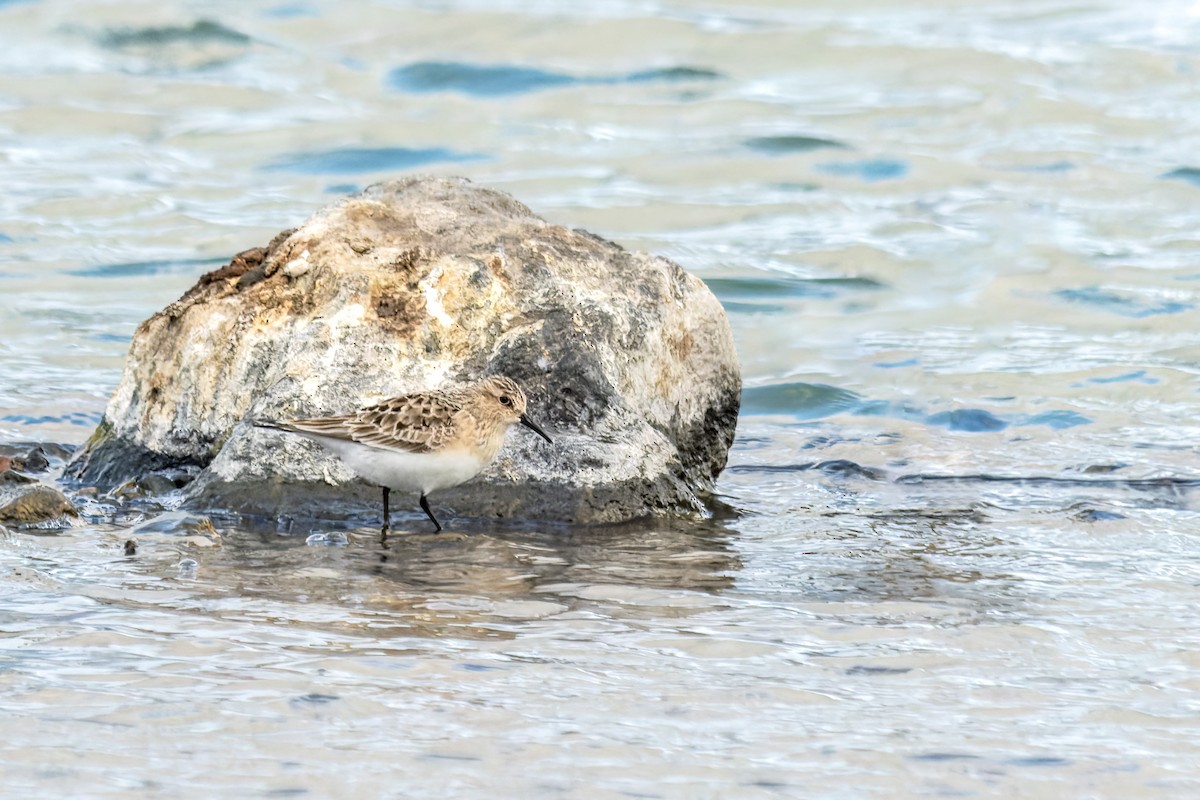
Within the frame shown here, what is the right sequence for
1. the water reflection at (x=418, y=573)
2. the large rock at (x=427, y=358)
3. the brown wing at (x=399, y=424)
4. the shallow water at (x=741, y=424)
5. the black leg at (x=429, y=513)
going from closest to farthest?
the shallow water at (x=741, y=424) → the water reflection at (x=418, y=573) → the brown wing at (x=399, y=424) → the black leg at (x=429, y=513) → the large rock at (x=427, y=358)

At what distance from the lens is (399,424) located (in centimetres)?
793

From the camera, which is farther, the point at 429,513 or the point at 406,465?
the point at 429,513

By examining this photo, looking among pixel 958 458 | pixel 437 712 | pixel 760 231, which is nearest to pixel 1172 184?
pixel 760 231

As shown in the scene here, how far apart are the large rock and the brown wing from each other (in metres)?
0.50

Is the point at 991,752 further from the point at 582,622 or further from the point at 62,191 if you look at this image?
the point at 62,191

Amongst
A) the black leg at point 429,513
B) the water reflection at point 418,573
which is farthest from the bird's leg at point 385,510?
the black leg at point 429,513

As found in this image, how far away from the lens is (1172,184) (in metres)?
18.7

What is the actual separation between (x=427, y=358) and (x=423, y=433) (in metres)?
1.01

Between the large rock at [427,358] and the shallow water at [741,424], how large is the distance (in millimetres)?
332

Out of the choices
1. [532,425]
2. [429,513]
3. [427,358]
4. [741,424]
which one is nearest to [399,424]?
[429,513]

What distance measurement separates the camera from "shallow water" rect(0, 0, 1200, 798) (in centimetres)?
545

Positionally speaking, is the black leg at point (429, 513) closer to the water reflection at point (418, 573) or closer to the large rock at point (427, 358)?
the water reflection at point (418, 573)

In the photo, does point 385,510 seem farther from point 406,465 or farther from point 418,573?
point 418,573

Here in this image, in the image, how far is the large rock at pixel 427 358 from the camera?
8.48 metres
